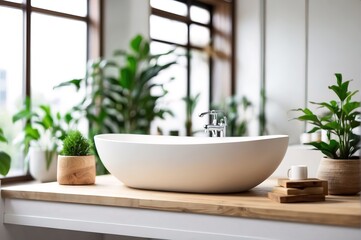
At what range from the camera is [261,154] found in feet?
7.91

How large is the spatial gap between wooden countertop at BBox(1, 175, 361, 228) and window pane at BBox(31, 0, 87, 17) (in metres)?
1.60

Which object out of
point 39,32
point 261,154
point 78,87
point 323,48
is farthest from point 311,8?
point 39,32

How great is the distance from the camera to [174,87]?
432 centimetres

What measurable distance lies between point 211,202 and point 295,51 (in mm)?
1333

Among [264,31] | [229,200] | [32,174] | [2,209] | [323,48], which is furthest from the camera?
[32,174]

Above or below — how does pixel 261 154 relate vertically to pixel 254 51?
below

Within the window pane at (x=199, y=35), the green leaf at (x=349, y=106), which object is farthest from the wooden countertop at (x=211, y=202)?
the window pane at (x=199, y=35)

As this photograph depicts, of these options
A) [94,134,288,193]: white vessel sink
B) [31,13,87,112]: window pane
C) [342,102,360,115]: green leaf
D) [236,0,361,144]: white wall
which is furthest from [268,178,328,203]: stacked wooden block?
[31,13,87,112]: window pane

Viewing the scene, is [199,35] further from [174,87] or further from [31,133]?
[31,133]

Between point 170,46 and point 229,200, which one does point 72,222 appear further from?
point 170,46

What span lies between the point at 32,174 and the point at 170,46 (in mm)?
1257

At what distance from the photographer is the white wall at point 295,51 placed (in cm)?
313

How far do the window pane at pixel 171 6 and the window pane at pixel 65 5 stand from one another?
1.62 feet

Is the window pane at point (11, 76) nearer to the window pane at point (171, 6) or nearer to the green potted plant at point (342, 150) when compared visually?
the window pane at point (171, 6)
